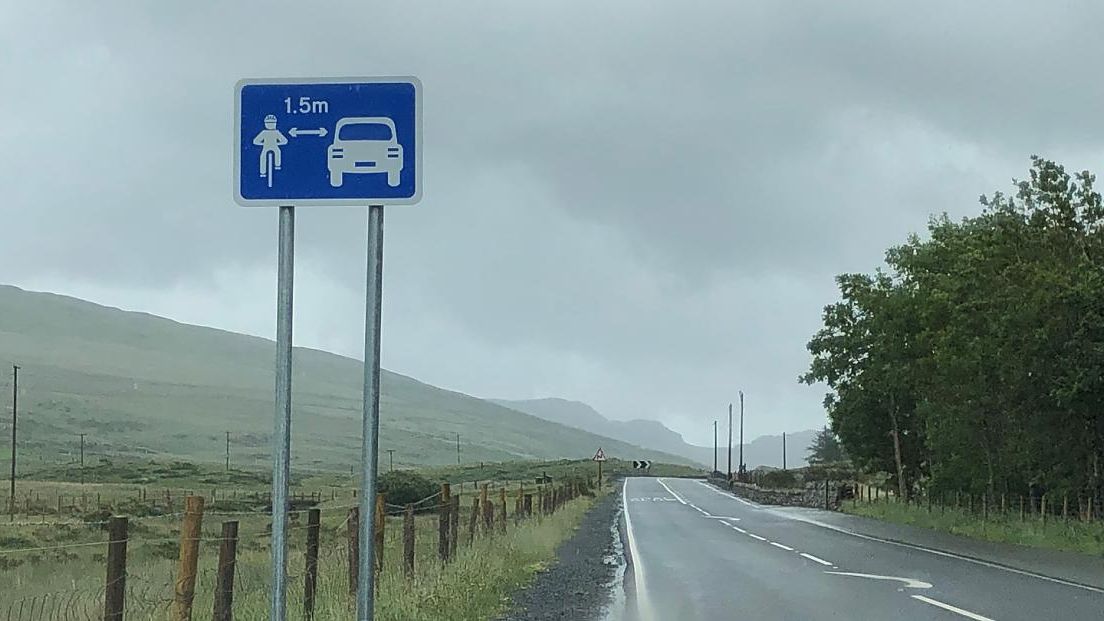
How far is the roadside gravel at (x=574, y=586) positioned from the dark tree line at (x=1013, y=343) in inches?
473

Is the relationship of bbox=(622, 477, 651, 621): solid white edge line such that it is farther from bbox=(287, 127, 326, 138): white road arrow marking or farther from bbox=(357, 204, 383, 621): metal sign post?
bbox=(287, 127, 326, 138): white road arrow marking

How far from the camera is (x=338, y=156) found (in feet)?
18.6

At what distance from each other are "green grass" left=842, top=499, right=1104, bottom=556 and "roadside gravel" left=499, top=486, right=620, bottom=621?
1073cm

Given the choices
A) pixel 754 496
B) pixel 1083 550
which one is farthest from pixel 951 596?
pixel 754 496

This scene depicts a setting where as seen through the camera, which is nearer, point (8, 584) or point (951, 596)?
point (951, 596)

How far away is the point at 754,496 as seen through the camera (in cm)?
7381

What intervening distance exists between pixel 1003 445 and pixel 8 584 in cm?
2999

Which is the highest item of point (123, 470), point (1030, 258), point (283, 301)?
point (1030, 258)

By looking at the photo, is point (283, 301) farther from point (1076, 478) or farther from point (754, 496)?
point (754, 496)

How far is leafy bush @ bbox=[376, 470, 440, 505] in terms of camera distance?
58.0 m

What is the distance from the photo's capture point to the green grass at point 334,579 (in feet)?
39.6

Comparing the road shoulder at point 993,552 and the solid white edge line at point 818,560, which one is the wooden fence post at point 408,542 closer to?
the road shoulder at point 993,552

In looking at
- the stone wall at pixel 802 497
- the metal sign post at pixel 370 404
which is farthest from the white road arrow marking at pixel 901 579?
the stone wall at pixel 802 497

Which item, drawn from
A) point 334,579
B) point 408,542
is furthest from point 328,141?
point 408,542
